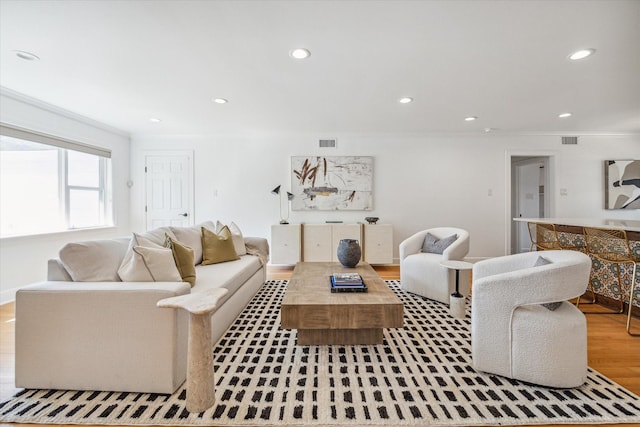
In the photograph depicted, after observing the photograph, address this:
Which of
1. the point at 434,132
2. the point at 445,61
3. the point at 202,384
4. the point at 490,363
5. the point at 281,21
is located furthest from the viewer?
the point at 434,132

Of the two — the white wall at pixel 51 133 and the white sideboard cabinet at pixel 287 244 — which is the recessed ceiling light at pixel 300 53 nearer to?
the white sideboard cabinet at pixel 287 244

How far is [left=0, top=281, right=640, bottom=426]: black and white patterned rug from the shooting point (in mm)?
1382

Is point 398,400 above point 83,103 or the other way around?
the other way around

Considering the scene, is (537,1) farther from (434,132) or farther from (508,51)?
(434,132)

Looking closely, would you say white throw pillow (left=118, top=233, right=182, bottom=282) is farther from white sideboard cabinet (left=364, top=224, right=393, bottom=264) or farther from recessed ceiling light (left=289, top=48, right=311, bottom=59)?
white sideboard cabinet (left=364, top=224, right=393, bottom=264)

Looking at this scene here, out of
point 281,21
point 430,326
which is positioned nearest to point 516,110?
point 430,326

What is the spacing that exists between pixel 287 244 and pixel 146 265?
115 inches

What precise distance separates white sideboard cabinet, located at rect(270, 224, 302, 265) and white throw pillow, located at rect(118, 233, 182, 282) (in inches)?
107

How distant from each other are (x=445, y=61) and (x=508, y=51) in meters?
0.48

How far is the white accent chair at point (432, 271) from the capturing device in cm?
289

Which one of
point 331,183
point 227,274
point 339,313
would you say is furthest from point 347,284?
point 331,183

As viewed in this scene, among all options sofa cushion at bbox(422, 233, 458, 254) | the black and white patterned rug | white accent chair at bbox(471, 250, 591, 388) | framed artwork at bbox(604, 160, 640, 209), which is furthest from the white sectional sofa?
framed artwork at bbox(604, 160, 640, 209)

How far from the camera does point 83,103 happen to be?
3.54 m

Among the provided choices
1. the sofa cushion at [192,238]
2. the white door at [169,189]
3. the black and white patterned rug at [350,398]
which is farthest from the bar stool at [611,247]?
the white door at [169,189]
